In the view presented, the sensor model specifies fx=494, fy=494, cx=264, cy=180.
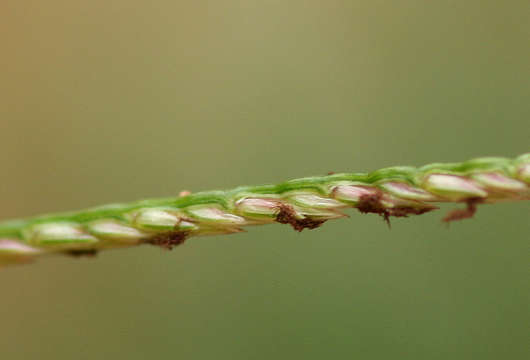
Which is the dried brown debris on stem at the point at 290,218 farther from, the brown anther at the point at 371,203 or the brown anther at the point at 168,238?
the brown anther at the point at 168,238

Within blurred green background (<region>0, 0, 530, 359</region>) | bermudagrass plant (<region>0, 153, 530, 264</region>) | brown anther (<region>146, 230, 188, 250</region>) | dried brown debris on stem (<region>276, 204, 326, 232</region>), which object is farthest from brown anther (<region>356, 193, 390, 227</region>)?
blurred green background (<region>0, 0, 530, 359</region>)

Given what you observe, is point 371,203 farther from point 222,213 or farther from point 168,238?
point 168,238

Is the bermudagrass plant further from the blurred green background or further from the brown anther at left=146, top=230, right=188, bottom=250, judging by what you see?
the blurred green background

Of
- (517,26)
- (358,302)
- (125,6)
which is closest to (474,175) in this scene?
(358,302)

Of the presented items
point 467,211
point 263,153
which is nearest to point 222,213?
point 467,211

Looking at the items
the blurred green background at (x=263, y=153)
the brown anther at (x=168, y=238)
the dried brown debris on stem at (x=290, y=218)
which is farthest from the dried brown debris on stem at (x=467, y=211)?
the blurred green background at (x=263, y=153)

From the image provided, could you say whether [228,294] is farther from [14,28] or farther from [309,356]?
[14,28]
